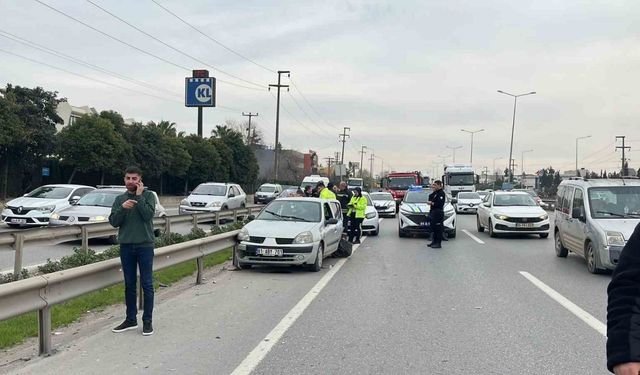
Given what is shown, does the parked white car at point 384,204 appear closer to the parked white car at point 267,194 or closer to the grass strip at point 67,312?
the parked white car at point 267,194

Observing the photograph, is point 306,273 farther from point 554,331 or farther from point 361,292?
point 554,331

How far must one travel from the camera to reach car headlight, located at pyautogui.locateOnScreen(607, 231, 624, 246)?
33.2 ft

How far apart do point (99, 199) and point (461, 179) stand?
32926mm

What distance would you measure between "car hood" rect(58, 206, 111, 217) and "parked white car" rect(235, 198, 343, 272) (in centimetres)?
530

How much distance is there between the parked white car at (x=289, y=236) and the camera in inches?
417

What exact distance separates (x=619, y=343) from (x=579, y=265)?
11406 mm

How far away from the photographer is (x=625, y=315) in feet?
6.99

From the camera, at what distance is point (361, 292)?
29.5ft

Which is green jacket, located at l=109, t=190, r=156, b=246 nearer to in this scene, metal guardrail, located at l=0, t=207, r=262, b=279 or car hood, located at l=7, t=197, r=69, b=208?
metal guardrail, located at l=0, t=207, r=262, b=279

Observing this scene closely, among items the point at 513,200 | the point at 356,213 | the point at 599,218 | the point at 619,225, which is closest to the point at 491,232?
the point at 513,200

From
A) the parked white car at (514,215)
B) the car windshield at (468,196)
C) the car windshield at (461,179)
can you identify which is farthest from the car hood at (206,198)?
the car windshield at (461,179)

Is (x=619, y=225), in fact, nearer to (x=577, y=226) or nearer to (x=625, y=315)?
(x=577, y=226)

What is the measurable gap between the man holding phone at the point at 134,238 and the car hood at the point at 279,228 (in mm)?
4380

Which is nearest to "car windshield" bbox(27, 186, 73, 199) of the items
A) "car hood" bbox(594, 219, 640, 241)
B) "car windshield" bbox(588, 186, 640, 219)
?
"car windshield" bbox(588, 186, 640, 219)
